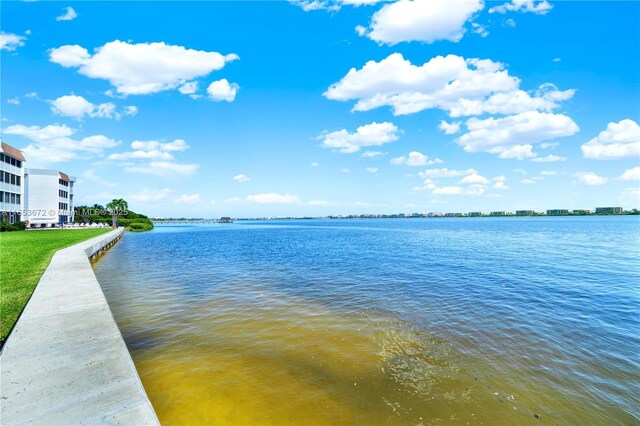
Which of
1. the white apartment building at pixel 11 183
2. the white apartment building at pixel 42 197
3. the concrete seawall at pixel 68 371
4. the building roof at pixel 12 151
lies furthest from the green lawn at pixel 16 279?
the white apartment building at pixel 42 197

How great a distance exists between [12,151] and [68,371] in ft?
219

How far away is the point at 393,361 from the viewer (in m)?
9.02

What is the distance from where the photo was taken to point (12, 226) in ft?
159

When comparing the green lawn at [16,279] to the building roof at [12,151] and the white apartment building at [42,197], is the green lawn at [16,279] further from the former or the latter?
the white apartment building at [42,197]

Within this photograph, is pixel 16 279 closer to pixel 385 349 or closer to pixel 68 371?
pixel 68 371

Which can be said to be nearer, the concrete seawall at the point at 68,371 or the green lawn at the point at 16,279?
the concrete seawall at the point at 68,371

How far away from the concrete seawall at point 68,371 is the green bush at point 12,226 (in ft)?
168

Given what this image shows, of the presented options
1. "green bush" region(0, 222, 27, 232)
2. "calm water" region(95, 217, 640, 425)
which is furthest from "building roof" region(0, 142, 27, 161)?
"calm water" region(95, 217, 640, 425)

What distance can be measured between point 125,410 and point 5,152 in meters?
64.8

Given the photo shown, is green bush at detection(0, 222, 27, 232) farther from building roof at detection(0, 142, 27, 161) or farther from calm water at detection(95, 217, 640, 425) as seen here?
Result: calm water at detection(95, 217, 640, 425)

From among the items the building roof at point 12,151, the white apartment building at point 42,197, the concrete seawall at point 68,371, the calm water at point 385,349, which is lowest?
the calm water at point 385,349

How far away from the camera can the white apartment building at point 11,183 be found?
48.8m

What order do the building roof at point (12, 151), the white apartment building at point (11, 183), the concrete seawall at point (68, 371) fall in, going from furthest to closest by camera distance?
1. the building roof at point (12, 151)
2. the white apartment building at point (11, 183)
3. the concrete seawall at point (68, 371)

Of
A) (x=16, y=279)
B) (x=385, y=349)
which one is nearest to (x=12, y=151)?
(x=16, y=279)
